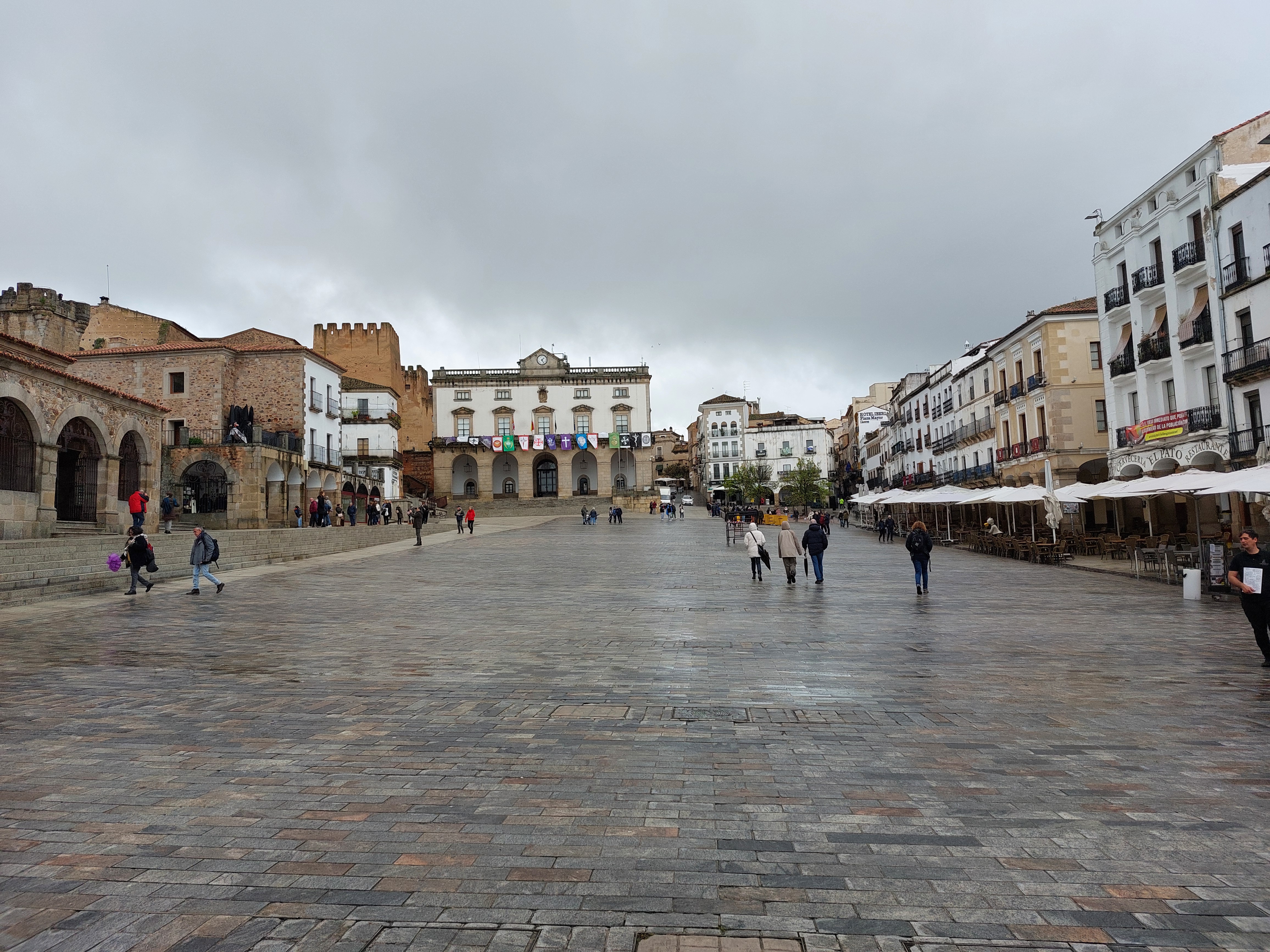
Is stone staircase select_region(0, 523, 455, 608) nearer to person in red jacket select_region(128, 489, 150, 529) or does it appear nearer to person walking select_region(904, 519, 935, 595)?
person in red jacket select_region(128, 489, 150, 529)

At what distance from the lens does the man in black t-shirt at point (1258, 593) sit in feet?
24.8

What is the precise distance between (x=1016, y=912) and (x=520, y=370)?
69.9 metres

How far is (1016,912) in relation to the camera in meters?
2.91

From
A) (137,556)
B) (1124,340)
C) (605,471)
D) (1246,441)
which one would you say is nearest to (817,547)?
(137,556)

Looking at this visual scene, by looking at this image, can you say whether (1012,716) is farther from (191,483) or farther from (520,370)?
(520,370)

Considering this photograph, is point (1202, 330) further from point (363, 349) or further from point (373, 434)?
point (363, 349)

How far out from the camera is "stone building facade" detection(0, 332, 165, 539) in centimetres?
2034

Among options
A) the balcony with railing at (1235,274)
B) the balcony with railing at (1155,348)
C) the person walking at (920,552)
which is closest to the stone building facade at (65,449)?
the person walking at (920,552)

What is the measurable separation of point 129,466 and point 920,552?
85.5ft

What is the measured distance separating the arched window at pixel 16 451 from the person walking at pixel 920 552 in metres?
22.4

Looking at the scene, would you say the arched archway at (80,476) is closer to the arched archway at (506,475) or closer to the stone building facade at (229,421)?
the stone building facade at (229,421)

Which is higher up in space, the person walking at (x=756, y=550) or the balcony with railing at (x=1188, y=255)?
the balcony with railing at (x=1188, y=255)

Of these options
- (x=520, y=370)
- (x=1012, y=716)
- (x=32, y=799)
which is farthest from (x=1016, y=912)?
(x=520, y=370)

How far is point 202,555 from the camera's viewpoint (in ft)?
48.1
